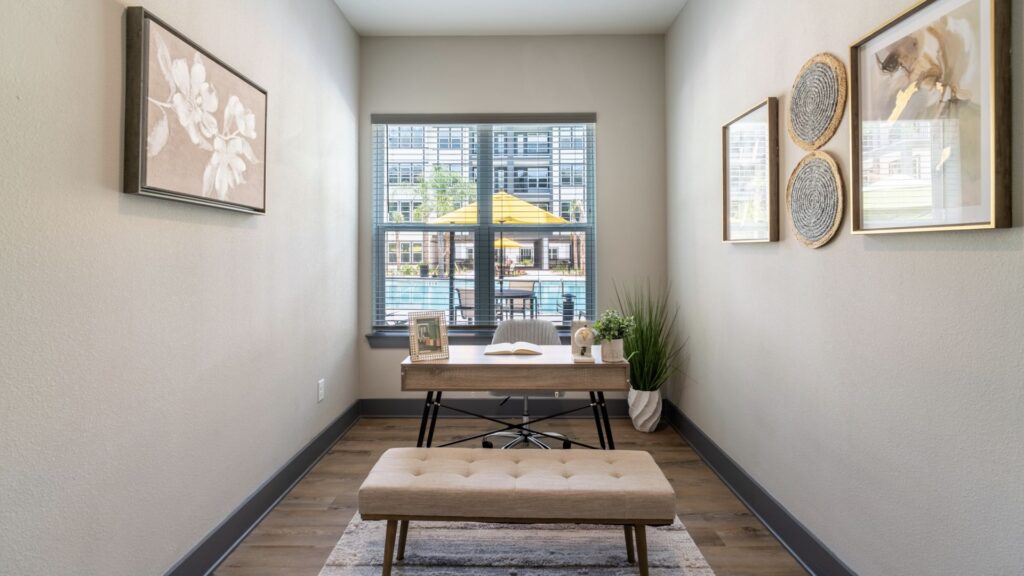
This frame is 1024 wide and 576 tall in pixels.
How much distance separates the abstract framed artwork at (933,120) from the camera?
1.31 metres

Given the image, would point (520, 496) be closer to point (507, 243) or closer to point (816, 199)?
point (816, 199)

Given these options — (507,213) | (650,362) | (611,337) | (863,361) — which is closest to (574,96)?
(507,213)

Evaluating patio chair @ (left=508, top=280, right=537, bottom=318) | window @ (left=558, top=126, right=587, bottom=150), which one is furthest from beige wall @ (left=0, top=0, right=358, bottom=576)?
window @ (left=558, top=126, right=587, bottom=150)

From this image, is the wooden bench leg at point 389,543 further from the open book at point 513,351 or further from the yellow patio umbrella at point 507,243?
the yellow patio umbrella at point 507,243

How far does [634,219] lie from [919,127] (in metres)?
2.65

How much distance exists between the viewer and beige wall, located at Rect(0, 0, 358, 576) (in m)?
1.33

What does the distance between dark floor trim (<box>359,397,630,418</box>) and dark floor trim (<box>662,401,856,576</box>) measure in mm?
797

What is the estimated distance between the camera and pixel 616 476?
6.43ft

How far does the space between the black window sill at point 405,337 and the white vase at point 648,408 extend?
81 cm

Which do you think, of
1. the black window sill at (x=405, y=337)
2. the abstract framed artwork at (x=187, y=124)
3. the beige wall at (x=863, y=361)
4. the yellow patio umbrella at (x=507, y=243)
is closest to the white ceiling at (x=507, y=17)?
the beige wall at (x=863, y=361)

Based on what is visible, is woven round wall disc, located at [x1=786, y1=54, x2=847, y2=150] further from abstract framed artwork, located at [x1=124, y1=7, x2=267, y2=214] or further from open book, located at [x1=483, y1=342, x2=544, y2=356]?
abstract framed artwork, located at [x1=124, y1=7, x2=267, y2=214]

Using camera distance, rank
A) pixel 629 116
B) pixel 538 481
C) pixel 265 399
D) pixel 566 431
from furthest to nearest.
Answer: pixel 629 116 < pixel 566 431 < pixel 265 399 < pixel 538 481

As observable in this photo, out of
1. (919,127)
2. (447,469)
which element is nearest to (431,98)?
(447,469)

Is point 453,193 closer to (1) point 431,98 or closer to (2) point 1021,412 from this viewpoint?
(1) point 431,98
